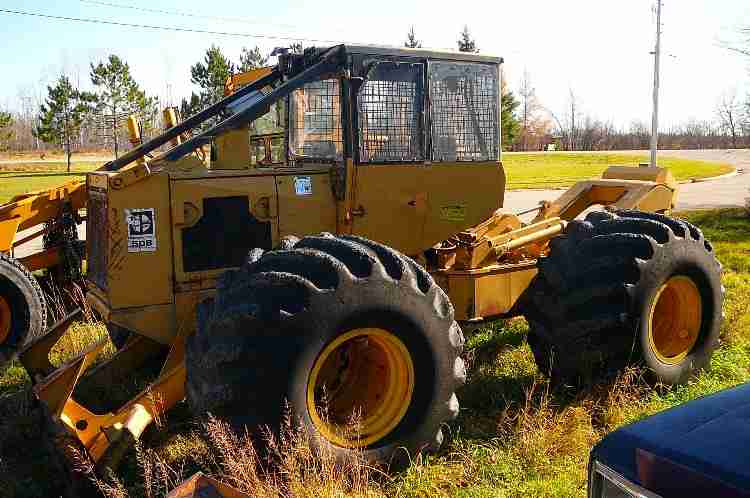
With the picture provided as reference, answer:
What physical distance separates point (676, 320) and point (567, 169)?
4167cm

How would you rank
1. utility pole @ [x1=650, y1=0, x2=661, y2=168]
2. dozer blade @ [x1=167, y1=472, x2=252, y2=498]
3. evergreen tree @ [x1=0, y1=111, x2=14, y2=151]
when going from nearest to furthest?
dozer blade @ [x1=167, y1=472, x2=252, y2=498] < utility pole @ [x1=650, y1=0, x2=661, y2=168] < evergreen tree @ [x1=0, y1=111, x2=14, y2=151]

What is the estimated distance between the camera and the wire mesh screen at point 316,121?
5273mm

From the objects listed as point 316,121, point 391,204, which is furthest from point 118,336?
point 391,204

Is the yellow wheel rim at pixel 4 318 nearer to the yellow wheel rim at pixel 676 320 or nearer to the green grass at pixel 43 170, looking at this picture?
the yellow wheel rim at pixel 676 320

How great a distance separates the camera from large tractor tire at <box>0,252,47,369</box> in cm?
749

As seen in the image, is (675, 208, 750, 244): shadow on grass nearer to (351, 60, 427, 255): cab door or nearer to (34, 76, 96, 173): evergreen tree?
(351, 60, 427, 255): cab door

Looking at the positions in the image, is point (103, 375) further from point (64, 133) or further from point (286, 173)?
point (64, 133)

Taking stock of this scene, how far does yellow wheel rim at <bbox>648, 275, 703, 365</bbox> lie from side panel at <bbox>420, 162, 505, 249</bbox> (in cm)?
154


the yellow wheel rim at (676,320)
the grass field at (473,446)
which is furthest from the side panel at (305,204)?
the yellow wheel rim at (676,320)

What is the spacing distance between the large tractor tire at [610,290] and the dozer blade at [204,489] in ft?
9.37

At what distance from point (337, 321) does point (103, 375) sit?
2.28 m

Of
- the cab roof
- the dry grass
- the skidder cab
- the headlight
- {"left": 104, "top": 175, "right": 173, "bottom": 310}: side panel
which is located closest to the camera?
the headlight

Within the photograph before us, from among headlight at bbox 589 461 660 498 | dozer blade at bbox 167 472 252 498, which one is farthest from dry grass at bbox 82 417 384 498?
headlight at bbox 589 461 660 498

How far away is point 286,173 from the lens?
5.15 m
